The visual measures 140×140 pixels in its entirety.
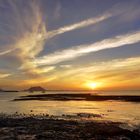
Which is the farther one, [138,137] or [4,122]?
[4,122]

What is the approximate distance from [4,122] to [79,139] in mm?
14050

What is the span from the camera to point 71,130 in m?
29.1

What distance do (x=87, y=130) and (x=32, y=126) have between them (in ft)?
22.4

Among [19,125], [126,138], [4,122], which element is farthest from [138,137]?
[4,122]

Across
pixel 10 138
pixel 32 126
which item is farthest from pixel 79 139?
pixel 32 126

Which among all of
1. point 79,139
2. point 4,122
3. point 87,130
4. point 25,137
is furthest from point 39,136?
point 4,122

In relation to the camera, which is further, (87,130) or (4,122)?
(4,122)

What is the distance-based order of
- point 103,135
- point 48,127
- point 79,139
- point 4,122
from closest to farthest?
point 79,139, point 103,135, point 48,127, point 4,122

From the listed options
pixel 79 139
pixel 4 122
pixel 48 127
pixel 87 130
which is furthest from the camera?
pixel 4 122

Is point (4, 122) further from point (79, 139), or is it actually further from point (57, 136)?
point (79, 139)

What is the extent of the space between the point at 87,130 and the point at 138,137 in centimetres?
558

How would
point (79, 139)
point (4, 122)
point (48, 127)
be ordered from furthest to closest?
point (4, 122)
point (48, 127)
point (79, 139)

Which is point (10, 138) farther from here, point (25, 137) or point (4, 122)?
point (4, 122)

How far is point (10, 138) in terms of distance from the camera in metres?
24.5
